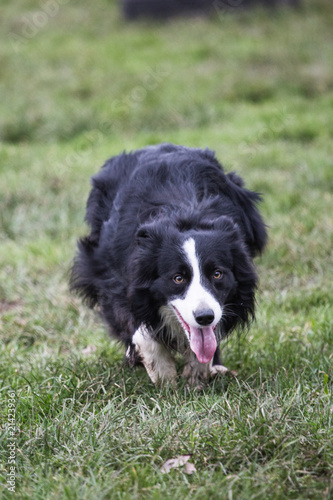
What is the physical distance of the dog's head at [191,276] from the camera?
2.86 m

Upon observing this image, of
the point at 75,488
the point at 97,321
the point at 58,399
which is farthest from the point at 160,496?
the point at 97,321

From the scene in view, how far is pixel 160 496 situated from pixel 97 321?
2.24 meters

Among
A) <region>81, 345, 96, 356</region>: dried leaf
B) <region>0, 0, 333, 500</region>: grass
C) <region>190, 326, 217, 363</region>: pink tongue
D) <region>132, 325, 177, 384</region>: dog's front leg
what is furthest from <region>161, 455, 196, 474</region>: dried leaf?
<region>81, 345, 96, 356</region>: dried leaf

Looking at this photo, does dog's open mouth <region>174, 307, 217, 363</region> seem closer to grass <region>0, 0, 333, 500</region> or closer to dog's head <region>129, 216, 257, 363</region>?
dog's head <region>129, 216, 257, 363</region>

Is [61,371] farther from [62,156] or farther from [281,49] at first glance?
[281,49]

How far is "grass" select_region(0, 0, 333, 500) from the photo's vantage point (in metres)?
2.55

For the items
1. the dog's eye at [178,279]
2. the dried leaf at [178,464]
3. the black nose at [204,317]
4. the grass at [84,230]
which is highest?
the dog's eye at [178,279]

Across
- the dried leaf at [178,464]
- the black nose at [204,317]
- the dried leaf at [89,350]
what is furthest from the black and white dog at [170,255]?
the dried leaf at [178,464]

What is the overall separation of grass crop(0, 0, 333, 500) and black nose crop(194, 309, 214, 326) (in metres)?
0.44

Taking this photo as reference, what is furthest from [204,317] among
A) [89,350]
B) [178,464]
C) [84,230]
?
[84,230]

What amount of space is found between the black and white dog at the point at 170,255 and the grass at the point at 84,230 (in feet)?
0.91

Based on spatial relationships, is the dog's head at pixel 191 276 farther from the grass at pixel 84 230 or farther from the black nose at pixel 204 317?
the grass at pixel 84 230

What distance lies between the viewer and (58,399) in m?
3.13

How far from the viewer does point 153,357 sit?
3.34 metres
